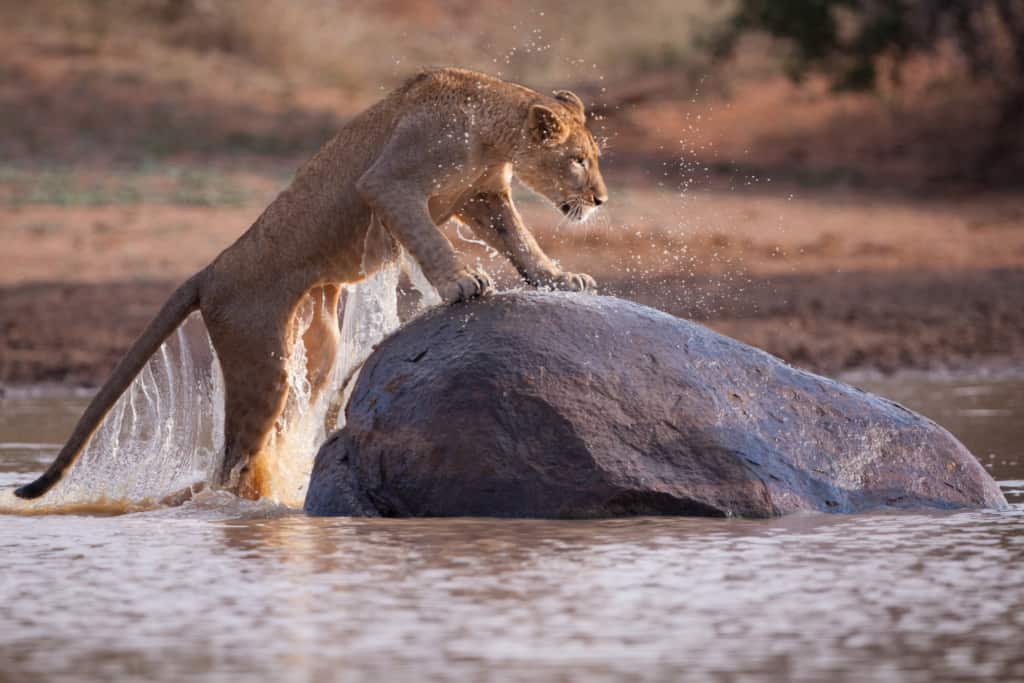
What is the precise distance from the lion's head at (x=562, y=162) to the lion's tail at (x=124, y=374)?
1.31m

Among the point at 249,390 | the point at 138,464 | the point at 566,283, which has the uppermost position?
the point at 566,283

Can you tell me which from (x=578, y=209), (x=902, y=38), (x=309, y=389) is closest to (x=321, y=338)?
(x=309, y=389)

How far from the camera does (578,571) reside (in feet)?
17.2

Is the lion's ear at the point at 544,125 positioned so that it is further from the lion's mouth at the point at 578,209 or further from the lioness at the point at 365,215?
the lion's mouth at the point at 578,209

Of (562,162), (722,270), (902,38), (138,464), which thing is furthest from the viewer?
(902,38)

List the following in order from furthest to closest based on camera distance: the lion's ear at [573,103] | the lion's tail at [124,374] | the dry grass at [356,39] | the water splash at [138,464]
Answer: the dry grass at [356,39], the water splash at [138,464], the lion's ear at [573,103], the lion's tail at [124,374]

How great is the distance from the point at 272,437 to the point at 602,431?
4.75ft

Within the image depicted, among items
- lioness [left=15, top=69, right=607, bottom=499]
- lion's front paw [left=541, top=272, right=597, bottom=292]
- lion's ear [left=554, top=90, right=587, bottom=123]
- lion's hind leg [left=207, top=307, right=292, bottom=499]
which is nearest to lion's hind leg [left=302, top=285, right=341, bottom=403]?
lioness [left=15, top=69, right=607, bottom=499]

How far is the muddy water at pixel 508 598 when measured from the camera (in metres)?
4.28

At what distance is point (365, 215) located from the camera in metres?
6.61

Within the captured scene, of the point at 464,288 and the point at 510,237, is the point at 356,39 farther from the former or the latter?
the point at 464,288

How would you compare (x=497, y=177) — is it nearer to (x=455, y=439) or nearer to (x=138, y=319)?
(x=455, y=439)

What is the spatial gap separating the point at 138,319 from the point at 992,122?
35.1 feet

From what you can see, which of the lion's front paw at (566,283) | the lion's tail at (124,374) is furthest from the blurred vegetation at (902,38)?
the lion's tail at (124,374)
